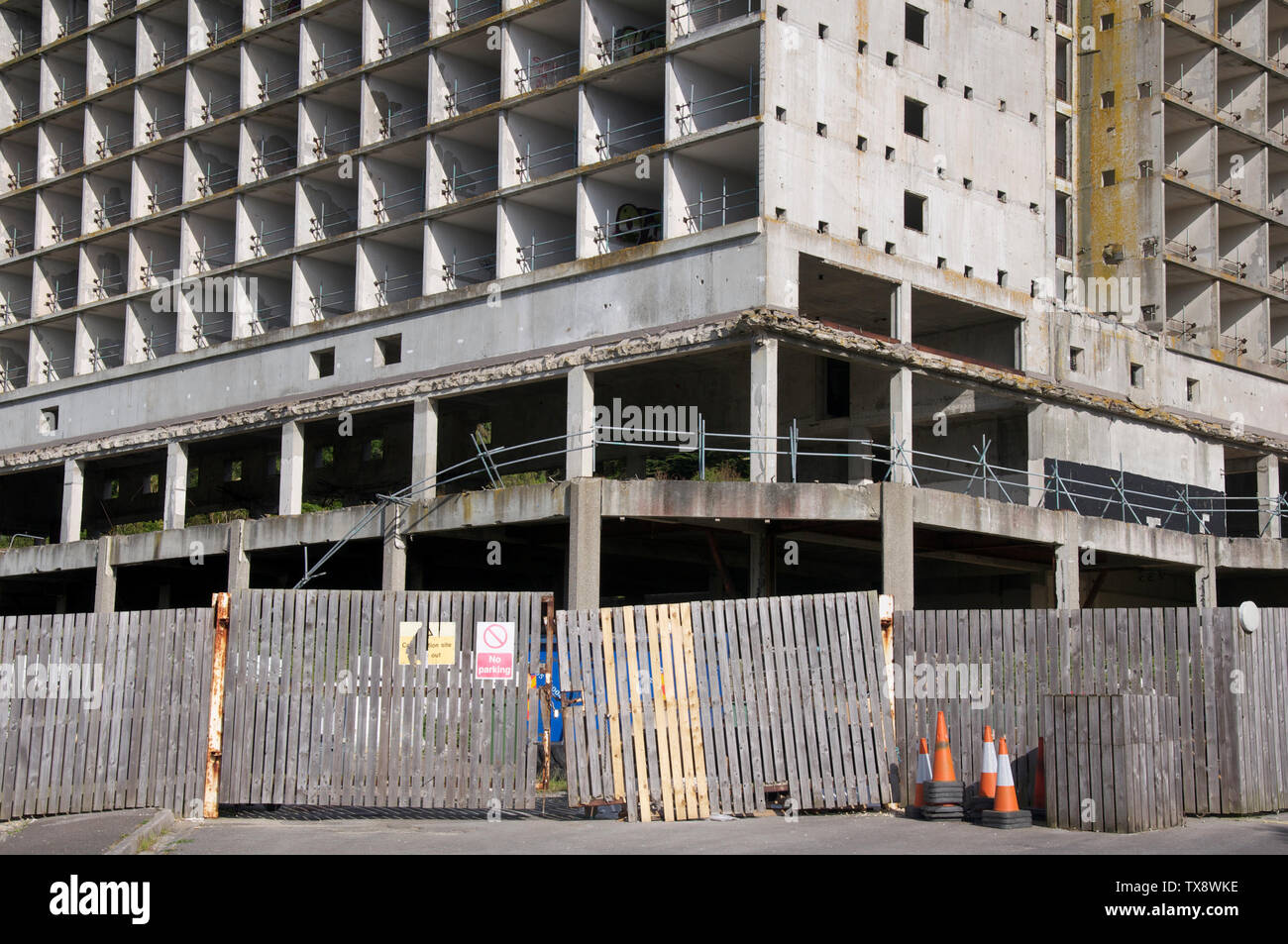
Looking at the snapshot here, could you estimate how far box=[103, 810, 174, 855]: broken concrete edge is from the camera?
14.0 metres

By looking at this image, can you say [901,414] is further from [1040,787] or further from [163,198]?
[163,198]

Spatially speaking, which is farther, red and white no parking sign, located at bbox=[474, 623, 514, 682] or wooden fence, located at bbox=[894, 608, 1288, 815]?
red and white no parking sign, located at bbox=[474, 623, 514, 682]

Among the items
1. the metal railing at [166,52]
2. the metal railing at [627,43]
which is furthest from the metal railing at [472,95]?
the metal railing at [166,52]

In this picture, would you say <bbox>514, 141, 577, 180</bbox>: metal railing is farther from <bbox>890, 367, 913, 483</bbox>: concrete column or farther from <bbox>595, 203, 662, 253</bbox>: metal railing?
<bbox>890, 367, 913, 483</bbox>: concrete column

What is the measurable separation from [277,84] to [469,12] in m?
9.17

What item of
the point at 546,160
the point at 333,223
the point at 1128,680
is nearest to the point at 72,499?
the point at 333,223

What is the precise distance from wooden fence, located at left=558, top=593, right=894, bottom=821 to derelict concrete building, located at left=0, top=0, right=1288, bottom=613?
39.0 ft

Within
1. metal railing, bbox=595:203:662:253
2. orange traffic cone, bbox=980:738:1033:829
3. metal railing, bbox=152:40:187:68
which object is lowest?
orange traffic cone, bbox=980:738:1033:829

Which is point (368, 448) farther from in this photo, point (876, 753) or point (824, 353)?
point (876, 753)

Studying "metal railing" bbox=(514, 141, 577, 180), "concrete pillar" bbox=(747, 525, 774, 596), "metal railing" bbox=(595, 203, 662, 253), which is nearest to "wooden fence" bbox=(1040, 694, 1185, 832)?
"concrete pillar" bbox=(747, 525, 774, 596)

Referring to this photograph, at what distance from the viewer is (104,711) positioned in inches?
682

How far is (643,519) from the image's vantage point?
3081 cm
